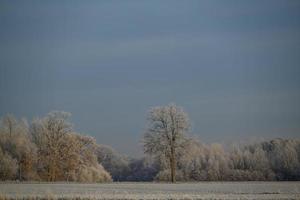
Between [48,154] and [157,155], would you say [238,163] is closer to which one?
[157,155]

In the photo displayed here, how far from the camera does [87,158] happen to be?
84.5 m

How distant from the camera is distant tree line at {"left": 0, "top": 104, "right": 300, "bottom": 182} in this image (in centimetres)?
6956

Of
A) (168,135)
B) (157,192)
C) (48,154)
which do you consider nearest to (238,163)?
(168,135)

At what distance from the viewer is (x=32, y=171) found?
250ft

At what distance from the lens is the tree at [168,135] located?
226 ft

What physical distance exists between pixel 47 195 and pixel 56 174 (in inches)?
1722

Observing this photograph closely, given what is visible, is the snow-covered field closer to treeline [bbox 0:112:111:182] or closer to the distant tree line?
the distant tree line

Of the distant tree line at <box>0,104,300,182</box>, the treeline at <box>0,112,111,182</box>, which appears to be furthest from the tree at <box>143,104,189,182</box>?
the treeline at <box>0,112,111,182</box>

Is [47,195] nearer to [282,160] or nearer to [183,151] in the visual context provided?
[183,151]

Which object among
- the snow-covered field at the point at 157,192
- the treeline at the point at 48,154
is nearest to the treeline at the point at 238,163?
the treeline at the point at 48,154

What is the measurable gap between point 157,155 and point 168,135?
3.27m

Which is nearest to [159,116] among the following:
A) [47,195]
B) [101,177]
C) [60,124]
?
[60,124]

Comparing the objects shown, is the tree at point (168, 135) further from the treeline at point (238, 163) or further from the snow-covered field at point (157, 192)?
the snow-covered field at point (157, 192)

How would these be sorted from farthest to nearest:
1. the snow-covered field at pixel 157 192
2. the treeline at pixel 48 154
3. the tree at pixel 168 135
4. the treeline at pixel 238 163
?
the treeline at pixel 238 163, the treeline at pixel 48 154, the tree at pixel 168 135, the snow-covered field at pixel 157 192
